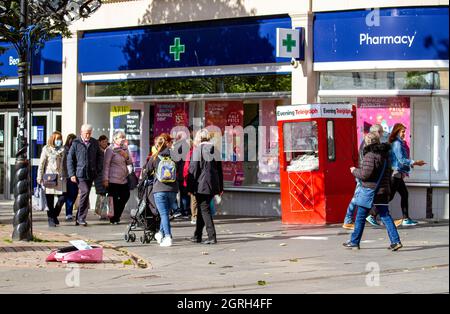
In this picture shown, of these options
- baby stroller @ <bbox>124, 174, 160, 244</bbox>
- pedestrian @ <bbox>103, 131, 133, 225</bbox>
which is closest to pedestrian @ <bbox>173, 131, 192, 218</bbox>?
pedestrian @ <bbox>103, 131, 133, 225</bbox>

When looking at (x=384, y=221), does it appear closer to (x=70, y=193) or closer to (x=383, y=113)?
(x=383, y=113)

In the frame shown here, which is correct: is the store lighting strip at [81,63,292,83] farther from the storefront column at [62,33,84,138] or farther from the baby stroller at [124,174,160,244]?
the baby stroller at [124,174,160,244]

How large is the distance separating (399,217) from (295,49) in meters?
3.84

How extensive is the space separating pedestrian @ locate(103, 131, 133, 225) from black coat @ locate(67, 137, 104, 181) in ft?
0.89

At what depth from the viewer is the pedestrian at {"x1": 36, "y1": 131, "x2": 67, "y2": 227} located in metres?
Result: 16.7

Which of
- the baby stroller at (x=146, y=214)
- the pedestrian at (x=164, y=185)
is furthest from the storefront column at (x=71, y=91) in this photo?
the pedestrian at (x=164, y=185)

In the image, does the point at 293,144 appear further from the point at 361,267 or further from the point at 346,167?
the point at 361,267

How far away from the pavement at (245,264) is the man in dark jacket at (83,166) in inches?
→ 39.8

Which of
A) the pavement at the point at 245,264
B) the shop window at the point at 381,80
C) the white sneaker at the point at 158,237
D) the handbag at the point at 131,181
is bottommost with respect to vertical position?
the pavement at the point at 245,264

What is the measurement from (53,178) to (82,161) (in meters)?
0.64

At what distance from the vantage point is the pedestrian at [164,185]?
1321cm

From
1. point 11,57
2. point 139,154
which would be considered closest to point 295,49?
point 139,154

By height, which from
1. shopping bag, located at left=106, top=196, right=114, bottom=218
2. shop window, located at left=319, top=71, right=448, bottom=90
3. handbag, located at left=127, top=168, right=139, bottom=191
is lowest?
shopping bag, located at left=106, top=196, right=114, bottom=218

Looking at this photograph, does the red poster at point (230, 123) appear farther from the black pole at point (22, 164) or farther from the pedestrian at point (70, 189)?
the black pole at point (22, 164)
